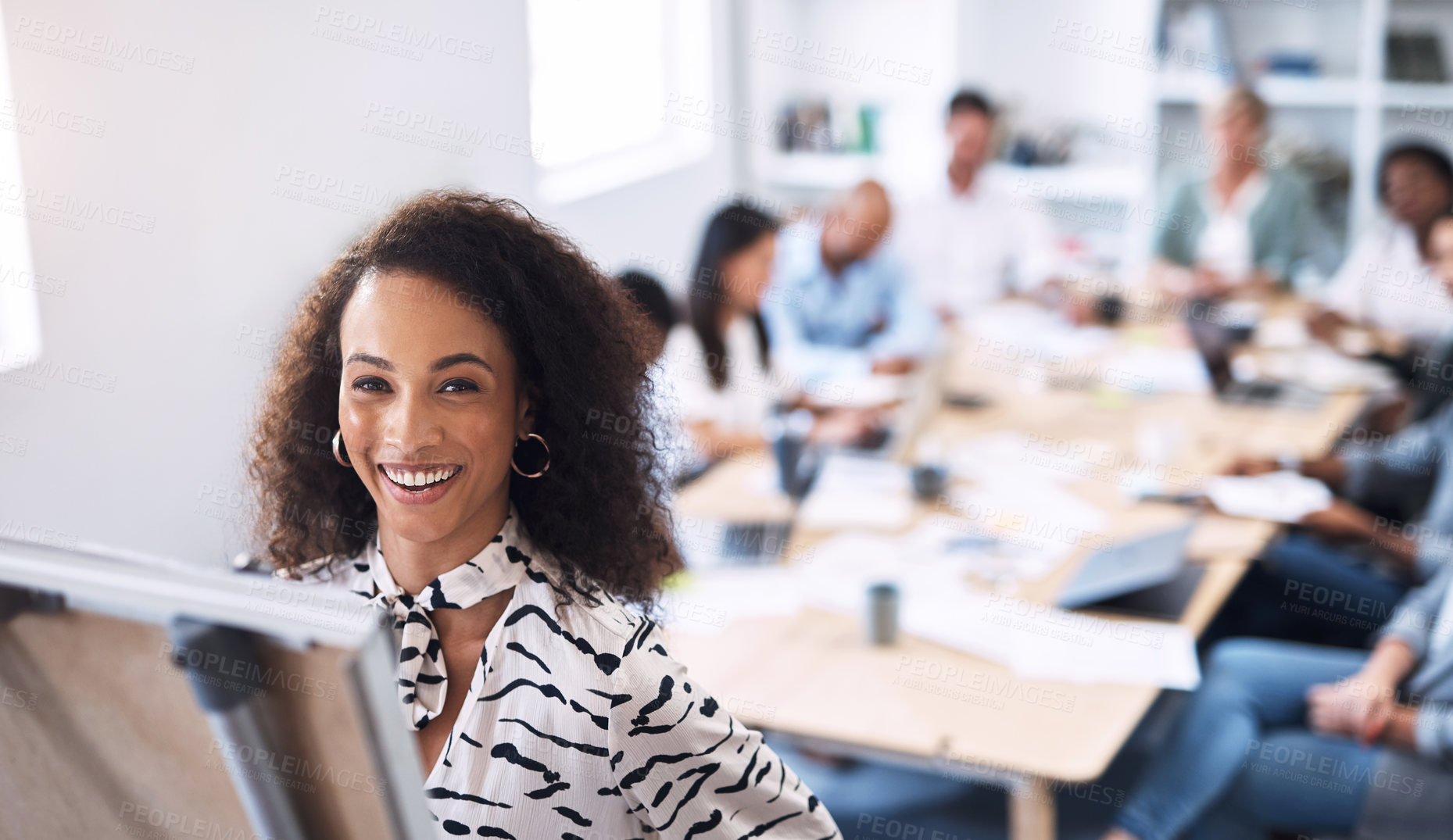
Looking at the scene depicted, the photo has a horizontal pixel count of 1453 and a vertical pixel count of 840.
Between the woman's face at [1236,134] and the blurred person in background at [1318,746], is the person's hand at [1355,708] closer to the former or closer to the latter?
the blurred person in background at [1318,746]

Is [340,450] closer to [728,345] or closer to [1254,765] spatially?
[1254,765]

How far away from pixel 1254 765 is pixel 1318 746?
0.39 feet

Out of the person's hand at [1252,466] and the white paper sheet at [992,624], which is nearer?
the white paper sheet at [992,624]

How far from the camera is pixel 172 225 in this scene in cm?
267

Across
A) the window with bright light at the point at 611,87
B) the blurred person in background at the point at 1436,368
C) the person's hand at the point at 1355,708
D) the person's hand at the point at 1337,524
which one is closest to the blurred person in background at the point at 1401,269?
the blurred person in background at the point at 1436,368

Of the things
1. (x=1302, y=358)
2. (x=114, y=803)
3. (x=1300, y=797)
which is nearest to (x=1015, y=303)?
(x=1302, y=358)

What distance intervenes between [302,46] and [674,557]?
2.22 m

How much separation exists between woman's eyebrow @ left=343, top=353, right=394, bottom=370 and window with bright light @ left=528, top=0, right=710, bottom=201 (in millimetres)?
3159

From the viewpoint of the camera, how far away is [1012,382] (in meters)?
3.53

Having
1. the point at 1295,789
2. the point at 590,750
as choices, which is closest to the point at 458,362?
the point at 590,750

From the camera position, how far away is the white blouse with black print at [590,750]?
102 cm

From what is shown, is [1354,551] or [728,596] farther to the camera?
[1354,551]

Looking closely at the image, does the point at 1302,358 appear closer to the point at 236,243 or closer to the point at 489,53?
the point at 489,53

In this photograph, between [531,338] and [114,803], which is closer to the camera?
[114,803]
